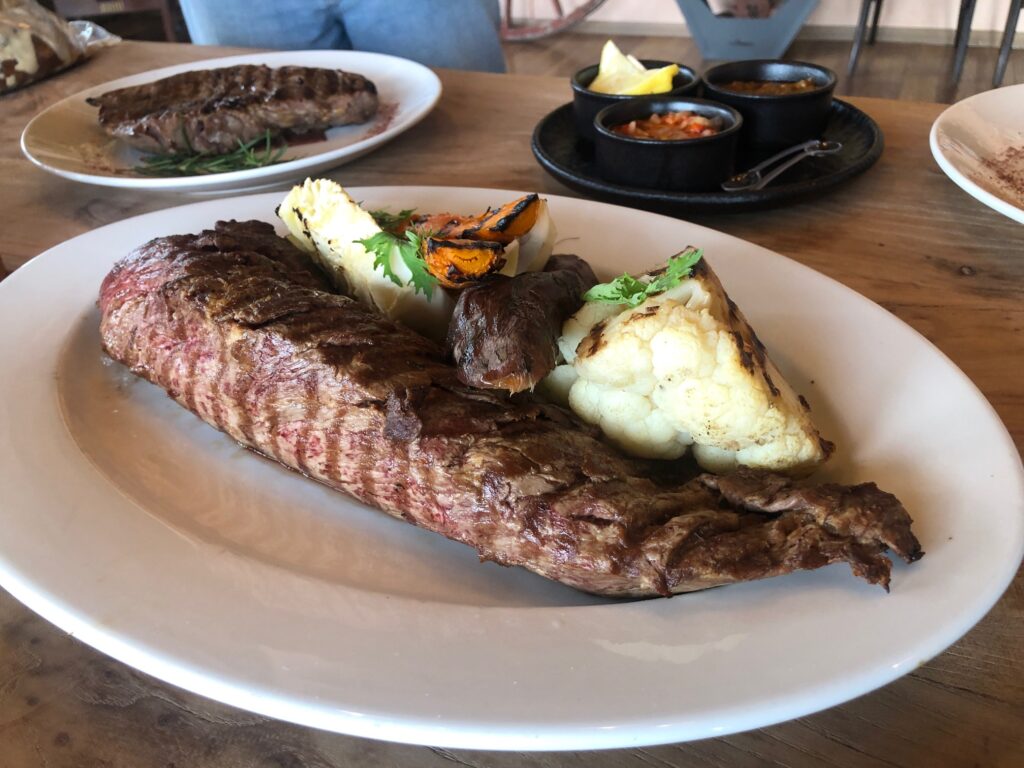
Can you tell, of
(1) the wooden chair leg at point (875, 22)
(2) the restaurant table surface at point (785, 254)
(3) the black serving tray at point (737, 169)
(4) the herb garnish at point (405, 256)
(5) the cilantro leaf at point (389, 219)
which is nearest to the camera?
(2) the restaurant table surface at point (785, 254)

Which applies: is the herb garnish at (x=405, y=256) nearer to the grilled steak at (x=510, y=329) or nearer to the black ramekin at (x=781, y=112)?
the grilled steak at (x=510, y=329)

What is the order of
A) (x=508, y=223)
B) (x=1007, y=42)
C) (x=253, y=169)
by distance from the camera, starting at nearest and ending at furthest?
(x=508, y=223)
(x=253, y=169)
(x=1007, y=42)

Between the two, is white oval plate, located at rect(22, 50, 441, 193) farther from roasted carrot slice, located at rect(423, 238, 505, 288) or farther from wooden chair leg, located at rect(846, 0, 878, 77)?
wooden chair leg, located at rect(846, 0, 878, 77)

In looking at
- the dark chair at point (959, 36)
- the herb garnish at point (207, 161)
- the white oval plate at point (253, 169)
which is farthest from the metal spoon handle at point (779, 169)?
the dark chair at point (959, 36)

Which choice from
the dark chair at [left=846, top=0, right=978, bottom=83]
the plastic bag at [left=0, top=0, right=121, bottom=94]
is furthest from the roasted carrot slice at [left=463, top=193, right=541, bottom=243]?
the dark chair at [left=846, top=0, right=978, bottom=83]

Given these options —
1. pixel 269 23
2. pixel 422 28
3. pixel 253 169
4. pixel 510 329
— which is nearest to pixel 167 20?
pixel 269 23

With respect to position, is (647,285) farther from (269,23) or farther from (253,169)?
(269,23)
